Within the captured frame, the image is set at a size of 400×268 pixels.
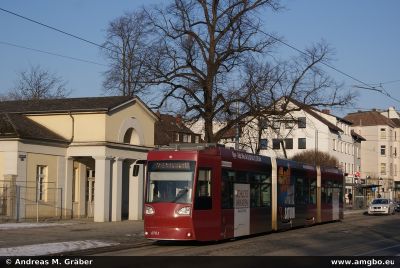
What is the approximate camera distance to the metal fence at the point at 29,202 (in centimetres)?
3006

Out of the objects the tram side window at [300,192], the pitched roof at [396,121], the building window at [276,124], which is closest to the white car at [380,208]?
the building window at [276,124]

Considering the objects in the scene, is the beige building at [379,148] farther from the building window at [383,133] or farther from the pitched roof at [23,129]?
the pitched roof at [23,129]

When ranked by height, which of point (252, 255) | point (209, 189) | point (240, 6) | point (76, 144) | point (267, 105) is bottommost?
point (252, 255)

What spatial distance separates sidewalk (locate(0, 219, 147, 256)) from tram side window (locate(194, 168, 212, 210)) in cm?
305

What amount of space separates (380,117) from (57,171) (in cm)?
8402

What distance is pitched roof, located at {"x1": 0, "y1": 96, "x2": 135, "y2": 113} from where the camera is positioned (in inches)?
1345

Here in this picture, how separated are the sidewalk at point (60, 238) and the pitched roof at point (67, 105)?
7083 millimetres

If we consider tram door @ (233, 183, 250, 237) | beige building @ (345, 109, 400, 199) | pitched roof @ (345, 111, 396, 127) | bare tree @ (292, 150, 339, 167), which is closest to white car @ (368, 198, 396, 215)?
bare tree @ (292, 150, 339, 167)

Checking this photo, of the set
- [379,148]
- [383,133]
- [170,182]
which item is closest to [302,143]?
[379,148]

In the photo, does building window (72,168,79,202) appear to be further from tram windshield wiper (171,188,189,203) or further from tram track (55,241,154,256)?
tram windshield wiper (171,188,189,203)

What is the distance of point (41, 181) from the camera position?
106ft

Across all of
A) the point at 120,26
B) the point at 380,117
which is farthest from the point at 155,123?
the point at 380,117

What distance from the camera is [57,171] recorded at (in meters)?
33.2
